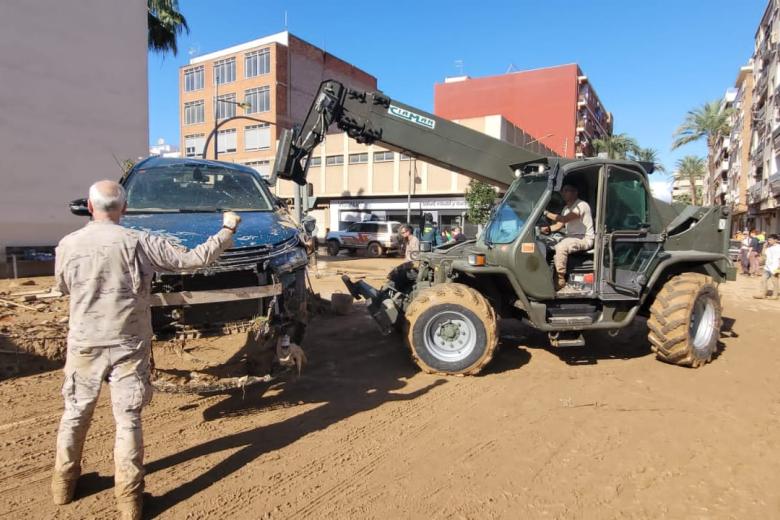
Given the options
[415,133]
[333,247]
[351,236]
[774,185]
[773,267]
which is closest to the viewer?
[415,133]

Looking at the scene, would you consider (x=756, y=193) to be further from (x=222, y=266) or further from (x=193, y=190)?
(x=222, y=266)

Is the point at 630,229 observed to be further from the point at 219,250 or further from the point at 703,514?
the point at 219,250

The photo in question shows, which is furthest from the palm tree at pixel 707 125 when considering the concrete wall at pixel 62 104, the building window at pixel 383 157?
the concrete wall at pixel 62 104

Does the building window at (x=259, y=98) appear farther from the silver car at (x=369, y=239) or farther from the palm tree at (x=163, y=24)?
the palm tree at (x=163, y=24)

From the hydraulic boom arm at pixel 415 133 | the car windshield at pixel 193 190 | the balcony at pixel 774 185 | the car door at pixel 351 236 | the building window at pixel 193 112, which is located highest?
the building window at pixel 193 112

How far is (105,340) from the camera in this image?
2.91 m

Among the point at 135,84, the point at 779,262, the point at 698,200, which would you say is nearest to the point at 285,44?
the point at 135,84

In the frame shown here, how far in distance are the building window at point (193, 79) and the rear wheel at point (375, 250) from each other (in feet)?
120

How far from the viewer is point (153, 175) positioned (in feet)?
19.4

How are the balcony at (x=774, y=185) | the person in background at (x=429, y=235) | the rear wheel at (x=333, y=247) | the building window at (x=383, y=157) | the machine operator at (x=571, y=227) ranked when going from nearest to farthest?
the machine operator at (x=571, y=227), the person in background at (x=429, y=235), the rear wheel at (x=333, y=247), the balcony at (x=774, y=185), the building window at (x=383, y=157)

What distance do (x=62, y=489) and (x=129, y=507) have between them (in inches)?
20.0

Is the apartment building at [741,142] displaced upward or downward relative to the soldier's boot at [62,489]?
upward

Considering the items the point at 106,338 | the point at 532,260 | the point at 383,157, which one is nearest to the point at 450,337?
the point at 532,260

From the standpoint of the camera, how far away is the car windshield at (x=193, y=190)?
5453 millimetres
